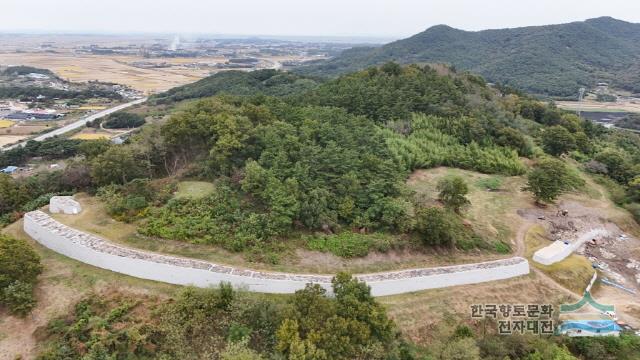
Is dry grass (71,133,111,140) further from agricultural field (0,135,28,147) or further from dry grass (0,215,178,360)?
dry grass (0,215,178,360)


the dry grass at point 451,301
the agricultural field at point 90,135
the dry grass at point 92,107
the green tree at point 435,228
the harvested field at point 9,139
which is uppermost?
the green tree at point 435,228

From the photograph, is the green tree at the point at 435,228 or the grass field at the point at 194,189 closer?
the green tree at the point at 435,228

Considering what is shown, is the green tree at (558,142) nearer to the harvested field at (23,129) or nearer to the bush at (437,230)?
the bush at (437,230)

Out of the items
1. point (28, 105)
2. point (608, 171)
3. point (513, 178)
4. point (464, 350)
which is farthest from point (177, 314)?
point (28, 105)

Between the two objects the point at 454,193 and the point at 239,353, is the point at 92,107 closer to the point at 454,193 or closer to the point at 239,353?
the point at 454,193

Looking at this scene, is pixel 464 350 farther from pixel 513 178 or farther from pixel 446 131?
pixel 446 131

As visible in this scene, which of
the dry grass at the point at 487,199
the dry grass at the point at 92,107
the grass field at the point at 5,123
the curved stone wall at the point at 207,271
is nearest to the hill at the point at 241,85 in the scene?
the dry grass at the point at 92,107

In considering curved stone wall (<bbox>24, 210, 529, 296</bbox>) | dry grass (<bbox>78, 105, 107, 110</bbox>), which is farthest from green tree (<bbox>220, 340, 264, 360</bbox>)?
dry grass (<bbox>78, 105, 107, 110</bbox>)

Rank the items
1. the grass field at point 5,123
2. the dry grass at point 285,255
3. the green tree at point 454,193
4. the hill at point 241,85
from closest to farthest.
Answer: the dry grass at point 285,255
the green tree at point 454,193
the grass field at point 5,123
the hill at point 241,85
